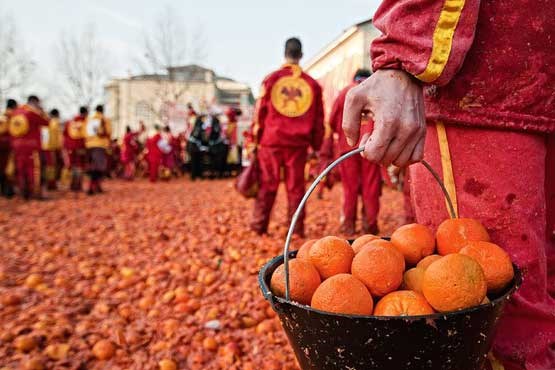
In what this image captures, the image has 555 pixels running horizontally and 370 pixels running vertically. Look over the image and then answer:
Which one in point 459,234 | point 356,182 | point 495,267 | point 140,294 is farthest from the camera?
point 356,182

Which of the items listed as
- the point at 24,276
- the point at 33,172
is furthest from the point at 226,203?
the point at 24,276

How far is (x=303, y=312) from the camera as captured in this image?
939 millimetres

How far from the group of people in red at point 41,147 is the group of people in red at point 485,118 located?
29.7 ft

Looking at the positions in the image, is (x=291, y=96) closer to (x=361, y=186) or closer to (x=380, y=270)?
(x=361, y=186)

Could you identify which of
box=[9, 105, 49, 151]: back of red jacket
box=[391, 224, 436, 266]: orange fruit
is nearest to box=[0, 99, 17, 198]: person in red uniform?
box=[9, 105, 49, 151]: back of red jacket

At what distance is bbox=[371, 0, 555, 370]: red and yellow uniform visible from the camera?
1114 mm

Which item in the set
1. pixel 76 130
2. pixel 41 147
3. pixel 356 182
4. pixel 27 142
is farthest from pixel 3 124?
pixel 356 182

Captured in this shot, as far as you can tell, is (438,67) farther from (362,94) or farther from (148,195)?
(148,195)

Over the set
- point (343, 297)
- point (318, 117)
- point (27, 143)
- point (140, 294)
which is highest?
point (318, 117)

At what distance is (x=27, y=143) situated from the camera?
8.68 meters

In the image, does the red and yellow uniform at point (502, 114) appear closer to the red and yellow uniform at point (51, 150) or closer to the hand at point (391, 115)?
the hand at point (391, 115)

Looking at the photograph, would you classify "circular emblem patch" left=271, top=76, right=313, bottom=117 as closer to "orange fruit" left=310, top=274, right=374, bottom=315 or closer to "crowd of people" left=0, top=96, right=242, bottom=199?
"orange fruit" left=310, top=274, right=374, bottom=315

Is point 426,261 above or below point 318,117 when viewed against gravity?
below

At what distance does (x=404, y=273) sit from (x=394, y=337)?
26 centimetres
